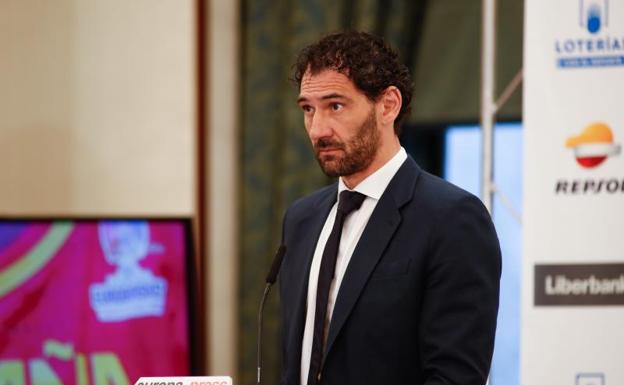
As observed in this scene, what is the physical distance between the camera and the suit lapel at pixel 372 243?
160 centimetres

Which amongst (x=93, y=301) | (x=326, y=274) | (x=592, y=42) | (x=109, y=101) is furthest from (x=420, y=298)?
(x=109, y=101)

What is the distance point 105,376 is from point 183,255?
0.55m

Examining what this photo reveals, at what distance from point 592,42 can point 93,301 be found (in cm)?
204

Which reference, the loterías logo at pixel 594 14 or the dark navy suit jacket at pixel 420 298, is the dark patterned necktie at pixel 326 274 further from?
the loterías logo at pixel 594 14

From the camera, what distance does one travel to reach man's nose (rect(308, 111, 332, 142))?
5.48 feet

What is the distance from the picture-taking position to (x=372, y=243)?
1.65m

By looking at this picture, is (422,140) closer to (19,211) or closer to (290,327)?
(19,211)

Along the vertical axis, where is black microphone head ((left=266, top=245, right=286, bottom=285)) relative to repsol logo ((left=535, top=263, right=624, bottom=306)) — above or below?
above

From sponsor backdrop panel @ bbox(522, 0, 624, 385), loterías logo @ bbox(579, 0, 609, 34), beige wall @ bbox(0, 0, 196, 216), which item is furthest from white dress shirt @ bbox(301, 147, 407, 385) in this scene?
beige wall @ bbox(0, 0, 196, 216)

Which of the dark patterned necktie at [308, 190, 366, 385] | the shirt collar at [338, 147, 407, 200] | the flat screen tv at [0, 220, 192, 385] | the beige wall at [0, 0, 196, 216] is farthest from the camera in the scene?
the beige wall at [0, 0, 196, 216]

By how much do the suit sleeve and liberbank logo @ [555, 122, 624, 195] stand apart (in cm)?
115

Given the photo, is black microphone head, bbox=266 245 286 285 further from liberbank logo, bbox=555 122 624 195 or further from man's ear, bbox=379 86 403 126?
liberbank logo, bbox=555 122 624 195

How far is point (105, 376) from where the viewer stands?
3248 millimetres

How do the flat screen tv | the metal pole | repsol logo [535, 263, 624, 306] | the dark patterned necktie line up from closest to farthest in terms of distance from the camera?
the dark patterned necktie < repsol logo [535, 263, 624, 306] < the metal pole < the flat screen tv
